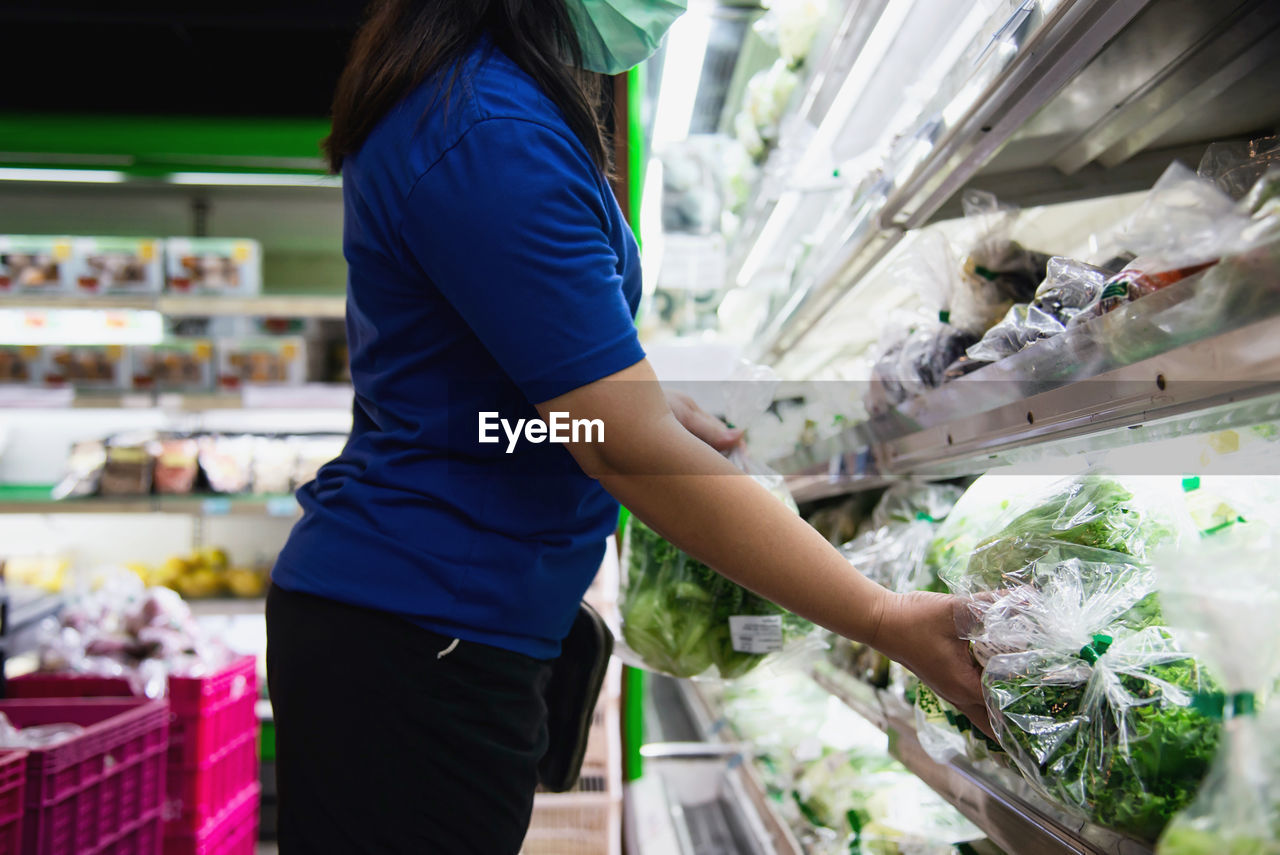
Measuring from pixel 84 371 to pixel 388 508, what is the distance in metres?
3.40

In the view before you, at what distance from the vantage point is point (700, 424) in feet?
4.15

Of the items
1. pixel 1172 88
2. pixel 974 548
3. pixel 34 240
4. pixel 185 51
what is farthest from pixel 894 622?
pixel 185 51

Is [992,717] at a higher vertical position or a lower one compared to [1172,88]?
lower

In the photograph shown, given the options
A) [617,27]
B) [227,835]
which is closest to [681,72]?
[617,27]

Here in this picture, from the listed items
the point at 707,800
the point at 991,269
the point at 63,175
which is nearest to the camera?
the point at 991,269

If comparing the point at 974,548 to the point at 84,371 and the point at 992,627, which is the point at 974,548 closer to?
the point at 992,627

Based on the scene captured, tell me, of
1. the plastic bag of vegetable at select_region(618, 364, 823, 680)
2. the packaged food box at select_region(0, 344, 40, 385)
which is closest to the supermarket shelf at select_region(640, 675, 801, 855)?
the plastic bag of vegetable at select_region(618, 364, 823, 680)

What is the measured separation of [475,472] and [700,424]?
0.38 meters

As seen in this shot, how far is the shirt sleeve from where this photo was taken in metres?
0.82

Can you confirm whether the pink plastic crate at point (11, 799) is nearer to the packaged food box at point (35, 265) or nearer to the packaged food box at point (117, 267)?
the packaged food box at point (117, 267)

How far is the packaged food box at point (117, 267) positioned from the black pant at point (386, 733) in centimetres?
316

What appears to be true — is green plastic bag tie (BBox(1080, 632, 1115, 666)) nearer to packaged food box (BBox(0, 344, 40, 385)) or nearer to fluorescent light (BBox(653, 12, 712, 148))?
fluorescent light (BBox(653, 12, 712, 148))

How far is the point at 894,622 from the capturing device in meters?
0.82

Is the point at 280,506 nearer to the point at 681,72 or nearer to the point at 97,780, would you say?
the point at 97,780
